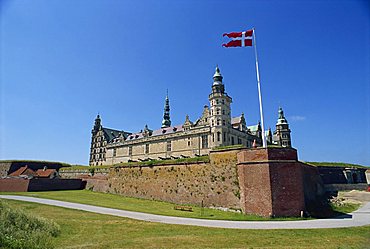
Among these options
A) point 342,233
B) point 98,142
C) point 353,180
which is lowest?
point 342,233

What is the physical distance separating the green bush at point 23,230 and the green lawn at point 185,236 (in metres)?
0.62

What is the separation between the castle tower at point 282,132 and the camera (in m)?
62.7

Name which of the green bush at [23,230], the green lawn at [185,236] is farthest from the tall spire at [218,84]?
the green bush at [23,230]

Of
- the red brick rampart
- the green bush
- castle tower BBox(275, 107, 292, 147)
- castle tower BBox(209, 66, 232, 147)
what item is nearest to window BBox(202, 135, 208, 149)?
castle tower BBox(209, 66, 232, 147)

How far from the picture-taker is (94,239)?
11.2m

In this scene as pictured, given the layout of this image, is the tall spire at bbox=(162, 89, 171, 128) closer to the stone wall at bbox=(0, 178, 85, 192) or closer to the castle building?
the castle building

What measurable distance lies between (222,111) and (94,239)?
34114 millimetres

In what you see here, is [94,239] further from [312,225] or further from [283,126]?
[283,126]

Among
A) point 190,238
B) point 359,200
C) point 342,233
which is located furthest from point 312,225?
point 359,200

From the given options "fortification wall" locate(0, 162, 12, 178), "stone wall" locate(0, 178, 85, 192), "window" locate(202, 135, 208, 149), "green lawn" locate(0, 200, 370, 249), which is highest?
"window" locate(202, 135, 208, 149)

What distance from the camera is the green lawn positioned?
10.6m

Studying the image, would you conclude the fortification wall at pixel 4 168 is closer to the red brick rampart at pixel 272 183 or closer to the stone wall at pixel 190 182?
the stone wall at pixel 190 182

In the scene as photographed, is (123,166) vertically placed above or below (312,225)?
above

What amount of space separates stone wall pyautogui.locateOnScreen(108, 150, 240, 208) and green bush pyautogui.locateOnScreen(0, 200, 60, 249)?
16.0 m
